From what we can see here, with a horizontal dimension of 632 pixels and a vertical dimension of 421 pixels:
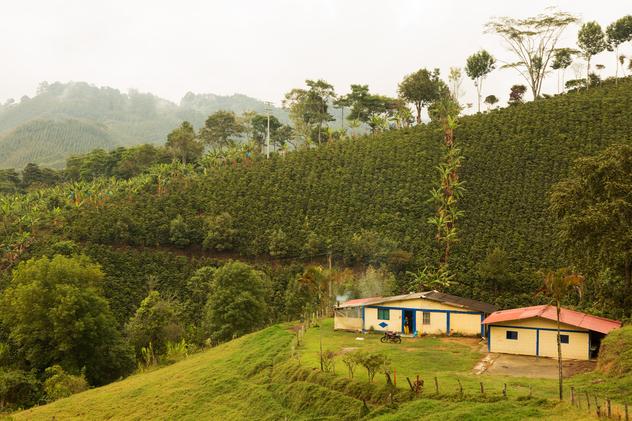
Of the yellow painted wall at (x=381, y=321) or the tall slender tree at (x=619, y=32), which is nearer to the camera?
the yellow painted wall at (x=381, y=321)

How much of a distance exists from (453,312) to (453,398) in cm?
1142

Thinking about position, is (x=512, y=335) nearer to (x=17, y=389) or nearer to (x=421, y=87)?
(x=17, y=389)

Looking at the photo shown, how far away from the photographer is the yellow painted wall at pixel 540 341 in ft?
74.1

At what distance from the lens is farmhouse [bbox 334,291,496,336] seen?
1083 inches

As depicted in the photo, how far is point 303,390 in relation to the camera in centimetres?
1995

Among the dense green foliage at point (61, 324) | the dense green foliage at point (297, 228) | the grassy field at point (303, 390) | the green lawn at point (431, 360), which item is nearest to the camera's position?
the grassy field at point (303, 390)

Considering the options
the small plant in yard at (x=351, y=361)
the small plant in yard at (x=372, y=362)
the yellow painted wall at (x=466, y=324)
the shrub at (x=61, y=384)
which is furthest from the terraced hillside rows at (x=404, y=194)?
the small plant in yard at (x=372, y=362)

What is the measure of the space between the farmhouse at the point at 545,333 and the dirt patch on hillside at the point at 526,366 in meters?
0.44

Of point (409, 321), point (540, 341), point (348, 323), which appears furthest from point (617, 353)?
point (348, 323)

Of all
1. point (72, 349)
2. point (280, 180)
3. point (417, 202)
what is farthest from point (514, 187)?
point (72, 349)

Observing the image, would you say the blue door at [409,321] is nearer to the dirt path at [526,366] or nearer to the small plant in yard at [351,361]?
the dirt path at [526,366]

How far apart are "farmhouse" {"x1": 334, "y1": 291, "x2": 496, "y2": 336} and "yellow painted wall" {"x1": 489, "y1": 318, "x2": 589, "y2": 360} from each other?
10.6ft

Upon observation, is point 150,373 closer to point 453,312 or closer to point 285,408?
point 285,408

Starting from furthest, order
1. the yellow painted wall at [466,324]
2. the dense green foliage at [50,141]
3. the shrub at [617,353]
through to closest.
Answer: the dense green foliage at [50,141] → the yellow painted wall at [466,324] → the shrub at [617,353]
